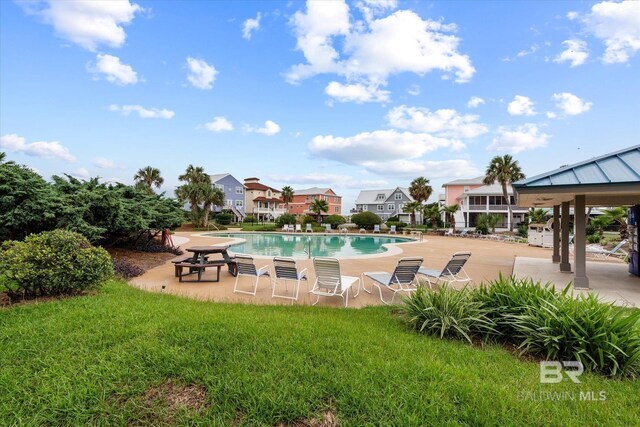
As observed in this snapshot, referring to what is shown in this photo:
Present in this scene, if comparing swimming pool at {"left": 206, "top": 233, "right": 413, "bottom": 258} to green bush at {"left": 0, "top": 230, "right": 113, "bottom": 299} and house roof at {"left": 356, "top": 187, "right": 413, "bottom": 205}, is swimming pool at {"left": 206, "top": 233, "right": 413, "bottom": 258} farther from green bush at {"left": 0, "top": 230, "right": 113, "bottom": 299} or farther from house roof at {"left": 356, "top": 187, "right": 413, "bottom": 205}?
house roof at {"left": 356, "top": 187, "right": 413, "bottom": 205}

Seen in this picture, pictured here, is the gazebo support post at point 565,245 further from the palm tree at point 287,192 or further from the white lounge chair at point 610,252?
the palm tree at point 287,192

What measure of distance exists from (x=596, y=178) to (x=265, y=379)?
8473 mm

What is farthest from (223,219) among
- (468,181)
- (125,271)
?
(468,181)

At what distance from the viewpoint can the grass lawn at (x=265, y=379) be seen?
8.46 ft

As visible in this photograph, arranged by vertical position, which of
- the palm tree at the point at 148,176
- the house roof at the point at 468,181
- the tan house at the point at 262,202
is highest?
the palm tree at the point at 148,176

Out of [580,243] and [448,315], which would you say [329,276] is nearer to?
[448,315]

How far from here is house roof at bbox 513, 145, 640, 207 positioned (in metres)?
6.84

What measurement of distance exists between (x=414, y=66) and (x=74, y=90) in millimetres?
15454

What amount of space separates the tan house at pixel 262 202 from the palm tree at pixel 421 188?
2576 centimetres

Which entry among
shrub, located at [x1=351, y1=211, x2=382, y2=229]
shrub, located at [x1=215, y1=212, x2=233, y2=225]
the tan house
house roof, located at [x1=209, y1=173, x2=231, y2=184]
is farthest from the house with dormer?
shrub, located at [x1=215, y1=212, x2=233, y2=225]

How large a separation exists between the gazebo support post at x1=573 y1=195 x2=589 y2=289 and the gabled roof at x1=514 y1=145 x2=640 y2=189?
2.59 ft

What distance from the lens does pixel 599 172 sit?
7.36 metres

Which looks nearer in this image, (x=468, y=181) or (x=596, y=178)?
(x=596, y=178)

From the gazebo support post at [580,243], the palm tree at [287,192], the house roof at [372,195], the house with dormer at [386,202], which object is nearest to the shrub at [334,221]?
the palm tree at [287,192]
